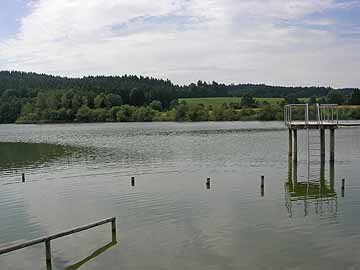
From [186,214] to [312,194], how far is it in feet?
29.0

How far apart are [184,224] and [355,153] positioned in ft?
103

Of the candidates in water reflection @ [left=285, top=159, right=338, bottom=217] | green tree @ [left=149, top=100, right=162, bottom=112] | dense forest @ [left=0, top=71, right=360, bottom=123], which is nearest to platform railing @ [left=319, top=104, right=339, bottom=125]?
water reflection @ [left=285, top=159, right=338, bottom=217]

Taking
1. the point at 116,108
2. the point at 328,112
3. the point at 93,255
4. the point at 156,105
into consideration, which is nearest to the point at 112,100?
the point at 116,108

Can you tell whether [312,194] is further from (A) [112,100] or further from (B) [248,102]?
(A) [112,100]

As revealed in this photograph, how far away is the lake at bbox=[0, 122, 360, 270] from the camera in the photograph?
52.4 ft

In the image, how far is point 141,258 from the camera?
52.6ft

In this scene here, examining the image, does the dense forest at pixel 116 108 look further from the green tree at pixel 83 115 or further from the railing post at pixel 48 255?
the railing post at pixel 48 255

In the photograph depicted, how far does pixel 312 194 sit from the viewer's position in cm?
2636

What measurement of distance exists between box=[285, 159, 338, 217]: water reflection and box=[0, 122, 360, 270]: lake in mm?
58

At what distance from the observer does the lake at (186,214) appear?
15984 millimetres

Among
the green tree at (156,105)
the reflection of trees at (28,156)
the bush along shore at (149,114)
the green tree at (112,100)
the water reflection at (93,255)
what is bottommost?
the water reflection at (93,255)

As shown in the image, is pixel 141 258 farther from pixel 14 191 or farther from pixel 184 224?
pixel 14 191

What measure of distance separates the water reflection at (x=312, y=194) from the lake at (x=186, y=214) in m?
0.06

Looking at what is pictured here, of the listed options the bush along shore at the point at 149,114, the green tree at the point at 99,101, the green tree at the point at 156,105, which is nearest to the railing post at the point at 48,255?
the bush along shore at the point at 149,114
